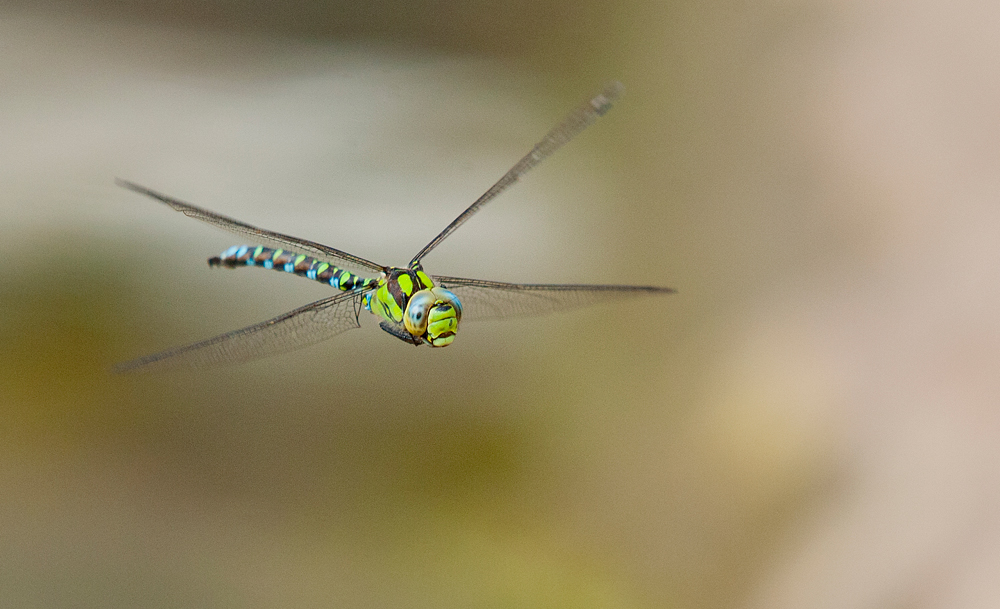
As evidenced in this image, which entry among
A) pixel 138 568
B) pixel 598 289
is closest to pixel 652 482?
pixel 598 289

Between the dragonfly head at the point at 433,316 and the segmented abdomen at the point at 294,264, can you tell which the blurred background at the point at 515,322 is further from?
the dragonfly head at the point at 433,316

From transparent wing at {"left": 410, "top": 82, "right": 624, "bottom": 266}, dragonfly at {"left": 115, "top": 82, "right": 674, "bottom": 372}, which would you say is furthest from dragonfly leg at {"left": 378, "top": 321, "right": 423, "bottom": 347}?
transparent wing at {"left": 410, "top": 82, "right": 624, "bottom": 266}

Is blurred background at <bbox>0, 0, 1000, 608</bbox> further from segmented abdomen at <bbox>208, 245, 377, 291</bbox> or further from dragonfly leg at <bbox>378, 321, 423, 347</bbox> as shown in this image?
dragonfly leg at <bbox>378, 321, 423, 347</bbox>

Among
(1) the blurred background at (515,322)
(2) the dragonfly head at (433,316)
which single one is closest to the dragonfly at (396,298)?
(2) the dragonfly head at (433,316)

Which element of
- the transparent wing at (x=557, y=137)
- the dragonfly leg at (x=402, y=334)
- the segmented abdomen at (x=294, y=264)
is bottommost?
the dragonfly leg at (x=402, y=334)

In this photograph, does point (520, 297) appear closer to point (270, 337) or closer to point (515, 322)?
point (270, 337)

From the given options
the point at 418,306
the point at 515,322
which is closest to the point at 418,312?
the point at 418,306
